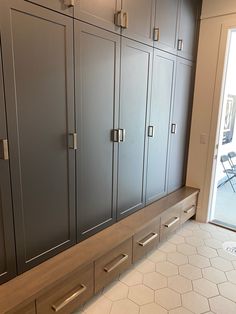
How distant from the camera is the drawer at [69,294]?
1.45 metres

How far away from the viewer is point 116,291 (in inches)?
77.7

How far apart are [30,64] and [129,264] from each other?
177cm

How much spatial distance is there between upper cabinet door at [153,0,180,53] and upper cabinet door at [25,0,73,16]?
101 cm

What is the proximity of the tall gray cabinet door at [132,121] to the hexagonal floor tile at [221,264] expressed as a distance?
93cm

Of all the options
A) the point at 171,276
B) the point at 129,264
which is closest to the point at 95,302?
the point at 129,264

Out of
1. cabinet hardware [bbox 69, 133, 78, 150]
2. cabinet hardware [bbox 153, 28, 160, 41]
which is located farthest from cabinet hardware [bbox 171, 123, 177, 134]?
cabinet hardware [bbox 69, 133, 78, 150]

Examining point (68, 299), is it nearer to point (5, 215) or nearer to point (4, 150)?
point (5, 215)

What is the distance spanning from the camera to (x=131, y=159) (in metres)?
2.29

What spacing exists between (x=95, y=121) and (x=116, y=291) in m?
1.39

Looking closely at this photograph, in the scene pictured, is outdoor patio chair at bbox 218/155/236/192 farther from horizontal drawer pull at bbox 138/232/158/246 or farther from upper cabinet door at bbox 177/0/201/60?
horizontal drawer pull at bbox 138/232/158/246

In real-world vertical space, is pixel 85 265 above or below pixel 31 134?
below

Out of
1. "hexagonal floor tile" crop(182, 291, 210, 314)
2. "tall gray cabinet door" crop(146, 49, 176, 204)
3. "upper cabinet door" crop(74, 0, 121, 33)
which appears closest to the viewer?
"upper cabinet door" crop(74, 0, 121, 33)

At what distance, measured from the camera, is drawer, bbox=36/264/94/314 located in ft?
4.77

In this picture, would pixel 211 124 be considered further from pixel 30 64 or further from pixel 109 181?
pixel 30 64
